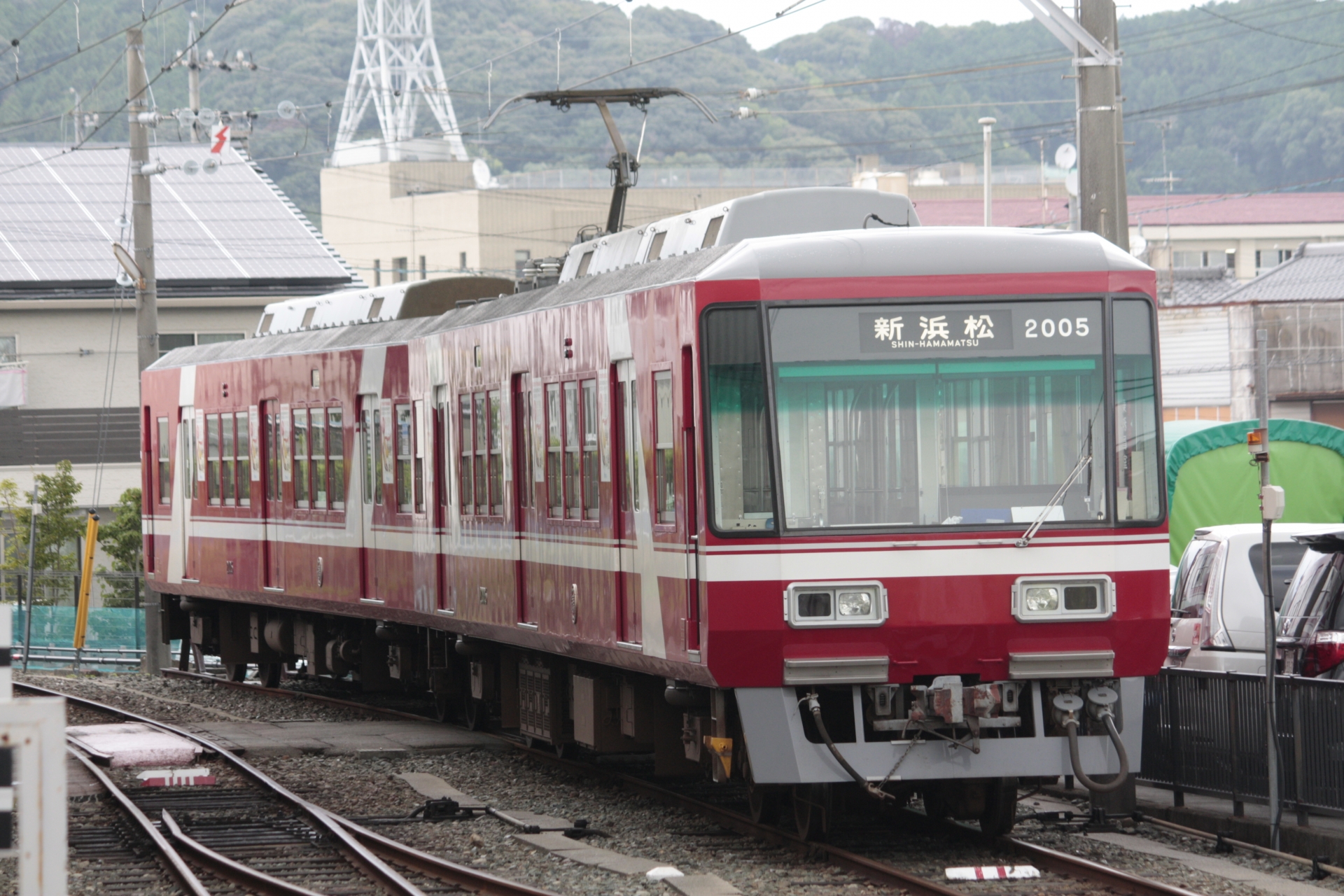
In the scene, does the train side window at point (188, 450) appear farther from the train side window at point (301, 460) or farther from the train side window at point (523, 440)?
the train side window at point (523, 440)

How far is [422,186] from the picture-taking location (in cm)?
7756

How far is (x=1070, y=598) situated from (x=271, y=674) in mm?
13884

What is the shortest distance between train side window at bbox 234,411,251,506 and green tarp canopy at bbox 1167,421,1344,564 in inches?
355

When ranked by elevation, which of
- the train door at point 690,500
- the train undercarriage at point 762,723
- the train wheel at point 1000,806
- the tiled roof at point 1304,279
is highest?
the tiled roof at point 1304,279

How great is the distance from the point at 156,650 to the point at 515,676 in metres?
10.7

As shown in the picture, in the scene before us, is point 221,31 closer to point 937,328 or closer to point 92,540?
point 92,540

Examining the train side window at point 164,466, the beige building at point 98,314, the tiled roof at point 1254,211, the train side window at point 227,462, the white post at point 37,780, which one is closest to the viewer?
the white post at point 37,780

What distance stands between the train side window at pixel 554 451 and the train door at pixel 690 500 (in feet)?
8.75

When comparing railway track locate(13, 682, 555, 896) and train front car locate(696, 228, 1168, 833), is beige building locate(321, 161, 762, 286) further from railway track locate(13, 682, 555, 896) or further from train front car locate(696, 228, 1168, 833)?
train front car locate(696, 228, 1168, 833)

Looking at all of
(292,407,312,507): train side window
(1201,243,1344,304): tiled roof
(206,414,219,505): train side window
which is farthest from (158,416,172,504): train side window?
(1201,243,1344,304): tiled roof

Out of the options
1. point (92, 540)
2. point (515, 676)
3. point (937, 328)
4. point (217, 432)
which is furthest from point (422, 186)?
point (937, 328)

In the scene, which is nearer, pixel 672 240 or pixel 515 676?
pixel 672 240

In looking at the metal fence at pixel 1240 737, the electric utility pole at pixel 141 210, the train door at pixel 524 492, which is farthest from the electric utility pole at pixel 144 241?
the metal fence at pixel 1240 737

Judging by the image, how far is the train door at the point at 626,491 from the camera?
11555mm
